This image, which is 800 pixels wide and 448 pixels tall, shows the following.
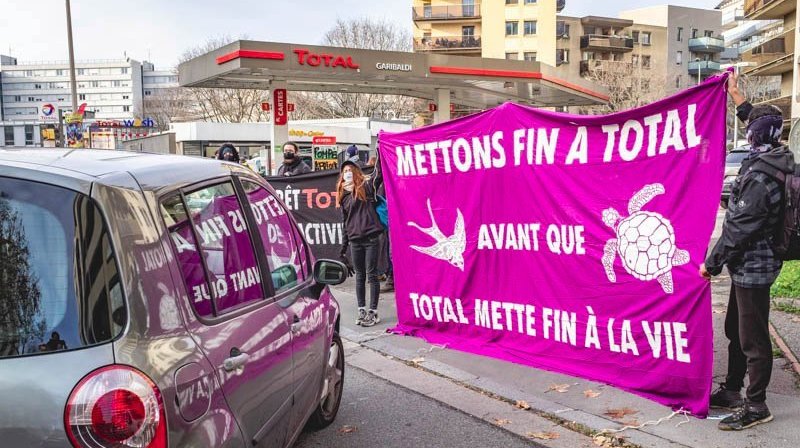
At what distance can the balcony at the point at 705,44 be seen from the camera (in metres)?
87.4

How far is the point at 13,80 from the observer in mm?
147000

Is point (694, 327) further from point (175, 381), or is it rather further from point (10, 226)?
point (10, 226)

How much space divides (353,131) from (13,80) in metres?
140

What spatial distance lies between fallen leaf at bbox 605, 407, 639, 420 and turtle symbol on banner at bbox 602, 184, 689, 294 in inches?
32.6

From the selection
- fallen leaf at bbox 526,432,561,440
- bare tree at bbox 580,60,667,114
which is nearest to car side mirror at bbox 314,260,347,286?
fallen leaf at bbox 526,432,561,440

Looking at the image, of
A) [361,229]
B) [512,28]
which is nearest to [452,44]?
[512,28]

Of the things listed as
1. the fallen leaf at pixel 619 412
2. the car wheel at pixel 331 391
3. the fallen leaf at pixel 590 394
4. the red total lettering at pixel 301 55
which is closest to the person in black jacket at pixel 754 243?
the fallen leaf at pixel 619 412

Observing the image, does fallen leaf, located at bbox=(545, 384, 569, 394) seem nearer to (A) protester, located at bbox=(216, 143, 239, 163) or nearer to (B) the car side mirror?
(B) the car side mirror

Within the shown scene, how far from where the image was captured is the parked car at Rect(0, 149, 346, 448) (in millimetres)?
1843

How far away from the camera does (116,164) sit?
2385mm

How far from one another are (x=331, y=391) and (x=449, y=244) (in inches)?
90.2

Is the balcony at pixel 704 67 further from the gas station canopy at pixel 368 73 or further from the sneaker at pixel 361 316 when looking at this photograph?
the sneaker at pixel 361 316

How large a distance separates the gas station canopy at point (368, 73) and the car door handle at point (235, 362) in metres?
16.8

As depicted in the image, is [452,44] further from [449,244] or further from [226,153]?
[449,244]
